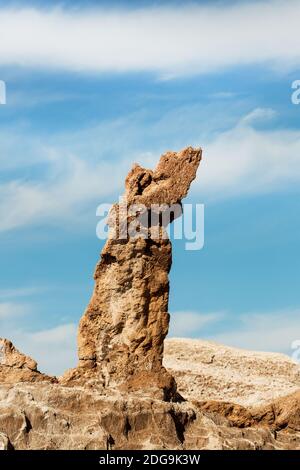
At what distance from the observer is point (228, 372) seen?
6334 centimetres

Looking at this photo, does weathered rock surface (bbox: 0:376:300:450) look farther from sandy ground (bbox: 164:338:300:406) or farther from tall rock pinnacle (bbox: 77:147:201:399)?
sandy ground (bbox: 164:338:300:406)

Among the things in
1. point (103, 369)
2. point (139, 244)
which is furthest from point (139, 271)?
point (103, 369)

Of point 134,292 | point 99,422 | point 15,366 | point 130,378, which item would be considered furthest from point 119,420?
point 134,292

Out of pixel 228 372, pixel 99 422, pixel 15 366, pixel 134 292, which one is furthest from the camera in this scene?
pixel 228 372

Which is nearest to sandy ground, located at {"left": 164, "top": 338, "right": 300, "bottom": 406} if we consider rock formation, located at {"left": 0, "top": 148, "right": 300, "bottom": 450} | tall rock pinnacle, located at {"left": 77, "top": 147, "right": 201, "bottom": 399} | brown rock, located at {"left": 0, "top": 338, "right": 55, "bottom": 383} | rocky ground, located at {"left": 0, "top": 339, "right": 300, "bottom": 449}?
rocky ground, located at {"left": 0, "top": 339, "right": 300, "bottom": 449}

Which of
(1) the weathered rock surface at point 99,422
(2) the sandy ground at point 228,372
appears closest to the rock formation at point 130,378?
(1) the weathered rock surface at point 99,422

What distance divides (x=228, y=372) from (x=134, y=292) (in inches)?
1239

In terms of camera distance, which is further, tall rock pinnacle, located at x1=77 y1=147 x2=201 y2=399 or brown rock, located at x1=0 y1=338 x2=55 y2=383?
tall rock pinnacle, located at x1=77 y1=147 x2=201 y2=399

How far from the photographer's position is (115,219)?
3281 centimetres

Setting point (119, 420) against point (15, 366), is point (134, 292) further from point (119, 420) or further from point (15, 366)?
point (119, 420)

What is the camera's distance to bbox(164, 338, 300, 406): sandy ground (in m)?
60.2

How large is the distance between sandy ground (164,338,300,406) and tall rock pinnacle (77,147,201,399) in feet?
87.4

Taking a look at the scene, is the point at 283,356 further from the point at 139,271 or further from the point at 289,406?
the point at 139,271

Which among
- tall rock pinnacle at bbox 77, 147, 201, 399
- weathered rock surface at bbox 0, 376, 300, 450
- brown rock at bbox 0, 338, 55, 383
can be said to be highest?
tall rock pinnacle at bbox 77, 147, 201, 399
